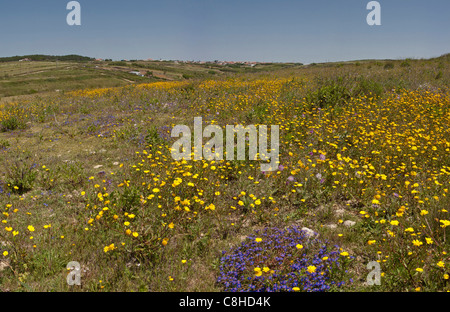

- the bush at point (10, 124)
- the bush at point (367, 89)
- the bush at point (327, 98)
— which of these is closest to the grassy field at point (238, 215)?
the bush at point (327, 98)

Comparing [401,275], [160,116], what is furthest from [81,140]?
[401,275]

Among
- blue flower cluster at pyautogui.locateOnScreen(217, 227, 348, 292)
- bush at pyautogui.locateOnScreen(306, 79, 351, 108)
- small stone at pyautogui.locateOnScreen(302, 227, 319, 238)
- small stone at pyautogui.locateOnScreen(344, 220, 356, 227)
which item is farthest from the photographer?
bush at pyautogui.locateOnScreen(306, 79, 351, 108)

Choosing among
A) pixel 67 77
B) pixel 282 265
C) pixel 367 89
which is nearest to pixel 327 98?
pixel 367 89

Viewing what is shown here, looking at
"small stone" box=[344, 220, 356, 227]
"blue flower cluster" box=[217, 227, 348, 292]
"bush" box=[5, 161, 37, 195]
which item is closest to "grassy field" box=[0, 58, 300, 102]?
"bush" box=[5, 161, 37, 195]

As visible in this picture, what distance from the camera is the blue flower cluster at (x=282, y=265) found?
286cm

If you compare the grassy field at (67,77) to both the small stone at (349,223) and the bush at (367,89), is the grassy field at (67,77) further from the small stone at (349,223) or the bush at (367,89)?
the small stone at (349,223)

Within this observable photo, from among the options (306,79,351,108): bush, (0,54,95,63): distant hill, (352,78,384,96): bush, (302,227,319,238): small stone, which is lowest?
(302,227,319,238): small stone

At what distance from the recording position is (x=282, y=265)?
10.4 ft

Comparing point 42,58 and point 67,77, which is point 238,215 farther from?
point 42,58

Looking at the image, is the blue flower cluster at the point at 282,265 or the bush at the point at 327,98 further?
the bush at the point at 327,98

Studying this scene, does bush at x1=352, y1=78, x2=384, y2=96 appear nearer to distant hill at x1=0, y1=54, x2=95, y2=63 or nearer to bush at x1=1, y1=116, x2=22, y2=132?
bush at x1=1, y1=116, x2=22, y2=132

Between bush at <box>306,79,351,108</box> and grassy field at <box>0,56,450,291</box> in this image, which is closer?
grassy field at <box>0,56,450,291</box>

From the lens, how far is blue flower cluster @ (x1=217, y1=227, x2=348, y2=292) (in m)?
2.86
